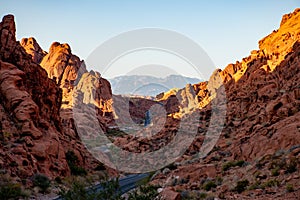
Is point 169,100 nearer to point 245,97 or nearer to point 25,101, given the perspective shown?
point 245,97

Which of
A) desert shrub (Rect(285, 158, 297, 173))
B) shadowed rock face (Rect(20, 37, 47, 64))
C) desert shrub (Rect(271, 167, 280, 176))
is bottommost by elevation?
desert shrub (Rect(271, 167, 280, 176))

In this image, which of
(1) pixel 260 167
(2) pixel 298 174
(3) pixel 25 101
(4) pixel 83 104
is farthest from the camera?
(4) pixel 83 104

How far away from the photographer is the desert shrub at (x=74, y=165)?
32.7 metres

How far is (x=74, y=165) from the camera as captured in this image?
110ft

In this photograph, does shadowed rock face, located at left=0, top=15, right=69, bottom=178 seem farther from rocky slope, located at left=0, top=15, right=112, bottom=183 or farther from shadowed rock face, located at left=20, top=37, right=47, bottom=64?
shadowed rock face, located at left=20, top=37, right=47, bottom=64

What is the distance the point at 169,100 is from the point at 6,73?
105 m

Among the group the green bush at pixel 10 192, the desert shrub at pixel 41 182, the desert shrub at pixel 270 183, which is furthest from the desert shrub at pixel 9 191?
the desert shrub at pixel 270 183

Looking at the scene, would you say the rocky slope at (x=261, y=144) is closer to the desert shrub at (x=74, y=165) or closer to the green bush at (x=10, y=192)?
the green bush at (x=10, y=192)

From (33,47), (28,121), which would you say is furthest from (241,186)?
(33,47)

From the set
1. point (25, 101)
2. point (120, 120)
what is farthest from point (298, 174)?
point (120, 120)

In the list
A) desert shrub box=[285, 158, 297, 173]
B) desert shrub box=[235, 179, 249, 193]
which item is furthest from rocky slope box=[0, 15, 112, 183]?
desert shrub box=[285, 158, 297, 173]

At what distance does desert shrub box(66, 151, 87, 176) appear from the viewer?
32.7 meters

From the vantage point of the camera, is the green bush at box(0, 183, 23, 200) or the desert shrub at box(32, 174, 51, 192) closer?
the green bush at box(0, 183, 23, 200)

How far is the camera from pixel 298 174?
12258mm
